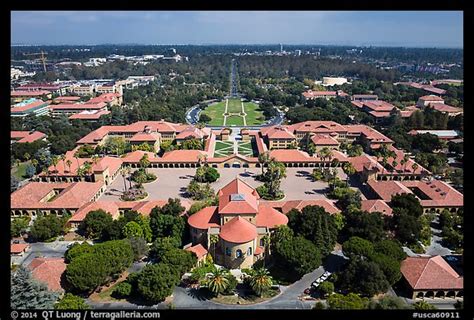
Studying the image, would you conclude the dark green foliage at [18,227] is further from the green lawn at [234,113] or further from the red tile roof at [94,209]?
the green lawn at [234,113]

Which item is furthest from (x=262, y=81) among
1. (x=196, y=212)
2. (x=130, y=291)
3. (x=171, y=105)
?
(x=130, y=291)

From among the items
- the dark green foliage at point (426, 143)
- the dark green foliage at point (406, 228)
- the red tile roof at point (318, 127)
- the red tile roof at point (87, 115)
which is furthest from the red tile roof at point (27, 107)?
the dark green foliage at point (426, 143)

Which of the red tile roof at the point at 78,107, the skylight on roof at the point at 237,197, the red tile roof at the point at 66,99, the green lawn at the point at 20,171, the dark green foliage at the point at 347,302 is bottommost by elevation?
the green lawn at the point at 20,171

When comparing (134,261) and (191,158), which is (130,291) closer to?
(134,261)

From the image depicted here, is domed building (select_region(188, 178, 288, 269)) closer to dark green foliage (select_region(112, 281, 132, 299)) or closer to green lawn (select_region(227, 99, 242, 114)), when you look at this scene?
dark green foliage (select_region(112, 281, 132, 299))

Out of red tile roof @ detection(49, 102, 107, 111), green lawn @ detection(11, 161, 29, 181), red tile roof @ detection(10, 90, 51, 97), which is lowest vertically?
green lawn @ detection(11, 161, 29, 181)

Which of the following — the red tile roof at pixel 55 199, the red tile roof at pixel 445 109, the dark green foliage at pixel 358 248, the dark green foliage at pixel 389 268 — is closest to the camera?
the dark green foliage at pixel 389 268

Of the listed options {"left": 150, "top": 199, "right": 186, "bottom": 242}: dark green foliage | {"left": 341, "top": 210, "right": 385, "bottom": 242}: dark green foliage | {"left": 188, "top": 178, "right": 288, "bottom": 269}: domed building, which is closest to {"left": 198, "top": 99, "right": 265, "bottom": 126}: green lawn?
{"left": 150, "top": 199, "right": 186, "bottom": 242}: dark green foliage
